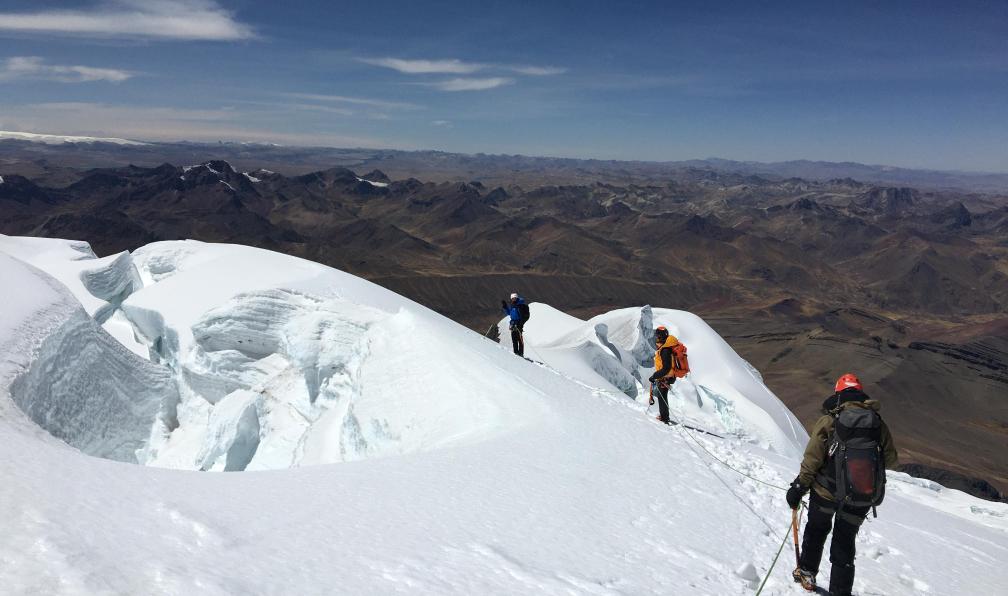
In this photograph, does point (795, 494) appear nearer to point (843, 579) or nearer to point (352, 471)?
point (843, 579)

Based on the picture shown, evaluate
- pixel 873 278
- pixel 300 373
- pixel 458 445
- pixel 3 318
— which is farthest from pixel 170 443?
pixel 873 278

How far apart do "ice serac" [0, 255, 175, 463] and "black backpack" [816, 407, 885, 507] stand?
31.6 feet

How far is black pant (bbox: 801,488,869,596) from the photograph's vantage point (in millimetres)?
4332

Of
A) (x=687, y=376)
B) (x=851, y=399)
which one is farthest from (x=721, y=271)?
(x=851, y=399)

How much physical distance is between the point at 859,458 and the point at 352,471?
461cm

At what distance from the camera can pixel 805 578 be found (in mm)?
4660

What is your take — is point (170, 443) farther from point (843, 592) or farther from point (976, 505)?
point (976, 505)

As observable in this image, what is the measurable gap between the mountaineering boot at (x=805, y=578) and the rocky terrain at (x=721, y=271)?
2666 cm

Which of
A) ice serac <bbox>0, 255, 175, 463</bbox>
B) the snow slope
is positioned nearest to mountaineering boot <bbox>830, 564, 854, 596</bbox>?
ice serac <bbox>0, 255, 175, 463</bbox>

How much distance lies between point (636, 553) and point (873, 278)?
173m

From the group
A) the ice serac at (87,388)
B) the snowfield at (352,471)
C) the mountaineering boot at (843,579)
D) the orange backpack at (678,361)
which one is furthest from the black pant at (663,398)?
the ice serac at (87,388)

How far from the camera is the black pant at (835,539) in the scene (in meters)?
4.33

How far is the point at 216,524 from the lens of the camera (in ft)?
12.7

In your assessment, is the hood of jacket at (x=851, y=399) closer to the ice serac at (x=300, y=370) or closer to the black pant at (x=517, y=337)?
the ice serac at (x=300, y=370)
